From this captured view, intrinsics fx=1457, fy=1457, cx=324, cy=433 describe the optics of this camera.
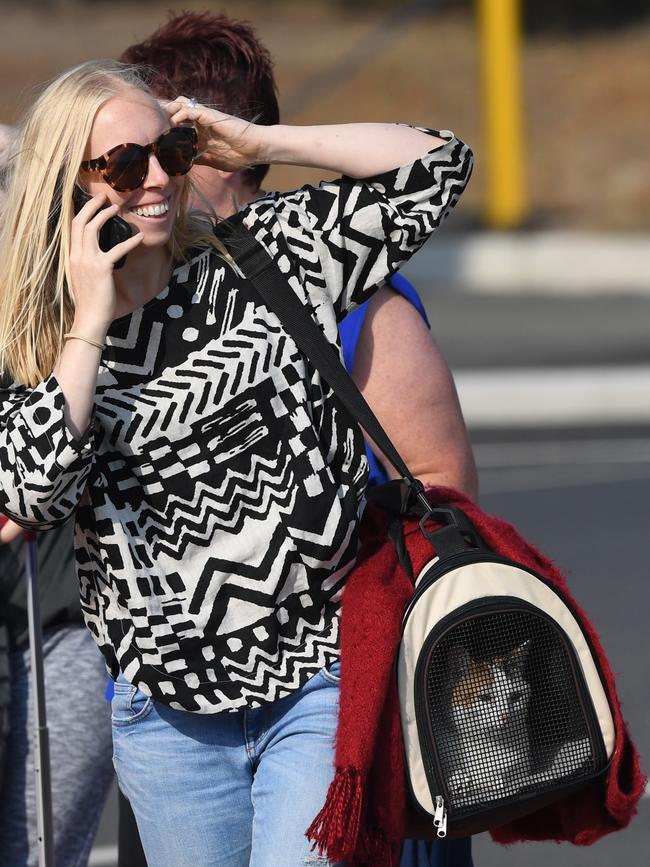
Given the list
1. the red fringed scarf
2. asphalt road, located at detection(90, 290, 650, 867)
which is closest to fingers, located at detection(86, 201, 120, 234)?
the red fringed scarf

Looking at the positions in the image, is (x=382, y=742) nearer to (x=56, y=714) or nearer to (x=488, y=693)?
(x=488, y=693)

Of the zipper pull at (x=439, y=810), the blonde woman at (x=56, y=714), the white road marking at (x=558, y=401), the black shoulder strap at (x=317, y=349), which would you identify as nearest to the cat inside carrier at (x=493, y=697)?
the zipper pull at (x=439, y=810)

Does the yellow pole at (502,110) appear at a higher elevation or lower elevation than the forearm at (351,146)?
lower

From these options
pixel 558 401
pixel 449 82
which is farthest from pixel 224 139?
pixel 449 82

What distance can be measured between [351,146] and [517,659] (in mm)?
877

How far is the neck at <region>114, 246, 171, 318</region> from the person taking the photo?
2.19 meters

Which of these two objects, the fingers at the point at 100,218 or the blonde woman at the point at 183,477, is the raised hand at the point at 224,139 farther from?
the fingers at the point at 100,218

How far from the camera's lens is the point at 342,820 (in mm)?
2072

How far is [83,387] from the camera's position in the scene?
6.71 feet

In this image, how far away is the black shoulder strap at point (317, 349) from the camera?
2215 mm

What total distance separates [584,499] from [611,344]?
4.16m

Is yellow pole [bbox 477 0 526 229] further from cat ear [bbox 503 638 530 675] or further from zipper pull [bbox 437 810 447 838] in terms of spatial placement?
zipper pull [bbox 437 810 447 838]

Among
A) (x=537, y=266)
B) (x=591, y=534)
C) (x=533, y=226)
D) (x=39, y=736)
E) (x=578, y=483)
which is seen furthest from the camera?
(x=533, y=226)

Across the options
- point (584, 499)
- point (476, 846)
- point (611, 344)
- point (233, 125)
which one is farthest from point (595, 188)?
point (233, 125)
